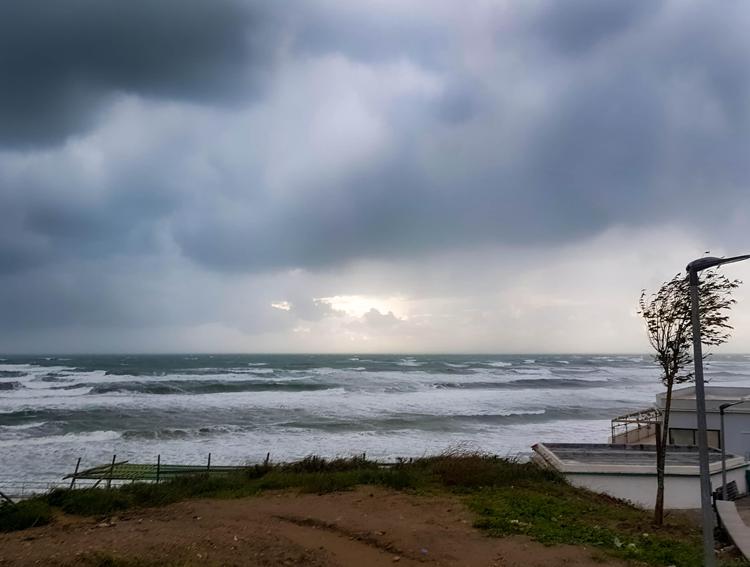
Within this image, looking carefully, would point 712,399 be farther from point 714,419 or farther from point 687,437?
point 687,437

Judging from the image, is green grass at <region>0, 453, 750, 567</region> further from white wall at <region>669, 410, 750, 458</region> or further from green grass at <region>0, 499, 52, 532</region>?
white wall at <region>669, 410, 750, 458</region>

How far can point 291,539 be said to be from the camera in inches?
303

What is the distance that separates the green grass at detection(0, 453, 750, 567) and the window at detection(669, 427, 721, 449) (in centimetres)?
689

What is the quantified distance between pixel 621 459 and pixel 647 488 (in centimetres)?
197

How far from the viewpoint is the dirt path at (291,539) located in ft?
22.1

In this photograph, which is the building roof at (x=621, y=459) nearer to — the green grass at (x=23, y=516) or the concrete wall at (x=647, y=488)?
the concrete wall at (x=647, y=488)

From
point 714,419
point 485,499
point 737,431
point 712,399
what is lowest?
point 485,499

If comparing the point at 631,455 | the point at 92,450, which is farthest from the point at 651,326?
the point at 92,450

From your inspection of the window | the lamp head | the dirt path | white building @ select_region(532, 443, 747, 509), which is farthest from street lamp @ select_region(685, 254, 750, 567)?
the window

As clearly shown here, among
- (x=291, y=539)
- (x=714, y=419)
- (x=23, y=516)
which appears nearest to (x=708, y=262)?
(x=291, y=539)

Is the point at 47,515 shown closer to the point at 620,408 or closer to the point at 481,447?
the point at 481,447

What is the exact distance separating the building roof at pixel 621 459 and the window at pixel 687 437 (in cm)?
178

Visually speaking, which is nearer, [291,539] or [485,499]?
[291,539]

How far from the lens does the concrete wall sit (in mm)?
12562
